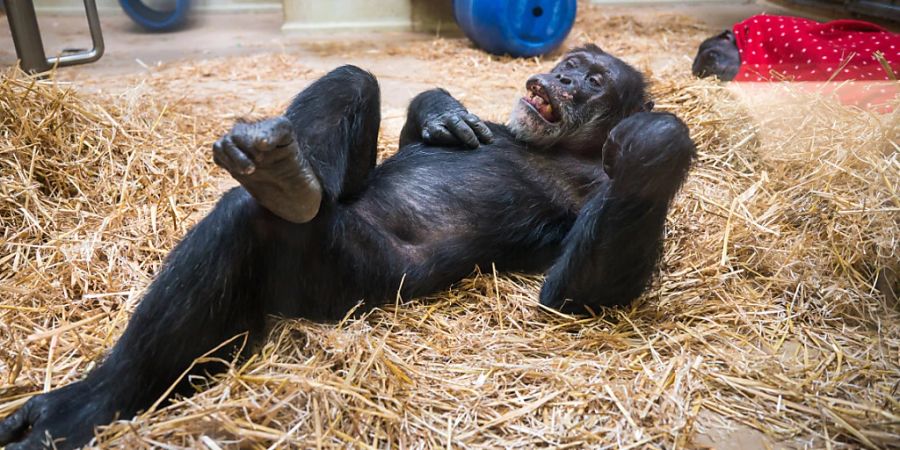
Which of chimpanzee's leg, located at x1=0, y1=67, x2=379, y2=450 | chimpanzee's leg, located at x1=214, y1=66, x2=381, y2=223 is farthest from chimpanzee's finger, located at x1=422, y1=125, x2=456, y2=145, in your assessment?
chimpanzee's leg, located at x1=0, y1=67, x2=379, y2=450

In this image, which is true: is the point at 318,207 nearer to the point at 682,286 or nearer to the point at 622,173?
the point at 622,173

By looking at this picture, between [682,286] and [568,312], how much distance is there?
59 centimetres

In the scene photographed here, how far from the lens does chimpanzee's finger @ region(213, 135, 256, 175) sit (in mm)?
1868

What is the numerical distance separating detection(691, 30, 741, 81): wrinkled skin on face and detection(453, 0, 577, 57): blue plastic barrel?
1.96 metres

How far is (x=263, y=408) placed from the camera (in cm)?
182

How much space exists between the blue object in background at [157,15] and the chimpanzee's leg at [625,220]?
6704 millimetres

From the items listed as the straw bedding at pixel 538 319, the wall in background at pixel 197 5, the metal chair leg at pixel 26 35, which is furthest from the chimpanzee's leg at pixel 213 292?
the wall in background at pixel 197 5

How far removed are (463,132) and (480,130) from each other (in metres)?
0.11

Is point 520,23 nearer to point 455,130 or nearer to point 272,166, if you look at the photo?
point 455,130

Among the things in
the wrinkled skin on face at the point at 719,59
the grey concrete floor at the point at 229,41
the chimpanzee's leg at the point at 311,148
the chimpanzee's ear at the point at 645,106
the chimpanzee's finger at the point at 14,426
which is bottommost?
the chimpanzee's finger at the point at 14,426

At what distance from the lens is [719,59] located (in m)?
5.24

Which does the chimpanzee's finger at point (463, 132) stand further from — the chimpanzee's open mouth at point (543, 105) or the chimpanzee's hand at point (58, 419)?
the chimpanzee's hand at point (58, 419)

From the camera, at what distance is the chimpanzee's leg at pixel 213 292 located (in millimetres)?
1933

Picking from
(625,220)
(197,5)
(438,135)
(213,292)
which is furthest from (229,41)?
(625,220)
